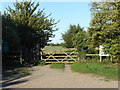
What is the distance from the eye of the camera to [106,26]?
1777 cm

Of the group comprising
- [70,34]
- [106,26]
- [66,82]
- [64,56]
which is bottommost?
[66,82]

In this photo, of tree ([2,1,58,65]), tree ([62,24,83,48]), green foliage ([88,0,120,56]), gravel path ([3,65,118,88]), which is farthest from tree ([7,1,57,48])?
tree ([62,24,83,48])

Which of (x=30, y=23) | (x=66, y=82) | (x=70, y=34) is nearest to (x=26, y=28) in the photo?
(x=30, y=23)

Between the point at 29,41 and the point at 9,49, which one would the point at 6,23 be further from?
the point at 29,41

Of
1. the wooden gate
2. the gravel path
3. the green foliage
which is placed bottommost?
the gravel path

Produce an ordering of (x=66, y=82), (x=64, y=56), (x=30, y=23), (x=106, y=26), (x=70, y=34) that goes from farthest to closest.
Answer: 1. (x=70, y=34)
2. (x=30, y=23)
3. (x=64, y=56)
4. (x=106, y=26)
5. (x=66, y=82)

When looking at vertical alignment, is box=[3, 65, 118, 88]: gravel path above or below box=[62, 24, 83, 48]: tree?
below

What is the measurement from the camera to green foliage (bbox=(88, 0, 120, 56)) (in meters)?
17.0

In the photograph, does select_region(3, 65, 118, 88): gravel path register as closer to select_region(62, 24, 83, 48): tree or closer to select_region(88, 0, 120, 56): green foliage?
select_region(88, 0, 120, 56): green foliage

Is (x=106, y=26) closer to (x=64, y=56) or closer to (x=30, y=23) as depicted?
(x=64, y=56)

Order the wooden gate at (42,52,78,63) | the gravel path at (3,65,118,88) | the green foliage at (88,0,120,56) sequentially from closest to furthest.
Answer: the gravel path at (3,65,118,88) → the green foliage at (88,0,120,56) → the wooden gate at (42,52,78,63)

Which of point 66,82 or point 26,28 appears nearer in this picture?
point 66,82

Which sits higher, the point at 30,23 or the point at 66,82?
the point at 30,23

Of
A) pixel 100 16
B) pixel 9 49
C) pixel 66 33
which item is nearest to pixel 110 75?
pixel 100 16
